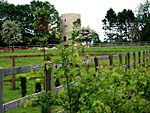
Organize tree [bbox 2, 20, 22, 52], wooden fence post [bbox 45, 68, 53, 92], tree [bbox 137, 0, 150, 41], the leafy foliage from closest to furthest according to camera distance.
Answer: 1. the leafy foliage
2. wooden fence post [bbox 45, 68, 53, 92]
3. tree [bbox 2, 20, 22, 52]
4. tree [bbox 137, 0, 150, 41]

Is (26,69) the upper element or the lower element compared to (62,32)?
lower

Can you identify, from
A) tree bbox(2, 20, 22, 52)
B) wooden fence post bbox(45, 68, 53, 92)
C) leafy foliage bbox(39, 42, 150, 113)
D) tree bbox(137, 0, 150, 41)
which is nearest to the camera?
leafy foliage bbox(39, 42, 150, 113)

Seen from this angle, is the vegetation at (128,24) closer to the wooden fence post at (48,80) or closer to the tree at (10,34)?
the tree at (10,34)

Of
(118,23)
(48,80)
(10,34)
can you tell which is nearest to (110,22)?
(118,23)

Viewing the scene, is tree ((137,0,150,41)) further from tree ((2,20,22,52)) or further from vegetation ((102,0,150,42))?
tree ((2,20,22,52))

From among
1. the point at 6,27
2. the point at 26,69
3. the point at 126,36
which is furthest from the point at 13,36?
the point at 26,69

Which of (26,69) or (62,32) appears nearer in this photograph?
(62,32)

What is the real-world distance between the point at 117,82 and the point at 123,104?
1.90 feet

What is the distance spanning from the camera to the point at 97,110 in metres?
3.78

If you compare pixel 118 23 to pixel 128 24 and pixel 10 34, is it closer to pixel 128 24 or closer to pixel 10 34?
pixel 128 24

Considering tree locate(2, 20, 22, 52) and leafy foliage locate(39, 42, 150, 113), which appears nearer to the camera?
leafy foliage locate(39, 42, 150, 113)

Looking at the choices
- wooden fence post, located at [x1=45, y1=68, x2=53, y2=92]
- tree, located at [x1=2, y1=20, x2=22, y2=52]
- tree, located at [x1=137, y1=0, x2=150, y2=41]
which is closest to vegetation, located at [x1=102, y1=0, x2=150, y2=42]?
tree, located at [x1=137, y1=0, x2=150, y2=41]

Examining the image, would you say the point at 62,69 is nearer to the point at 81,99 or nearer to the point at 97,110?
the point at 81,99

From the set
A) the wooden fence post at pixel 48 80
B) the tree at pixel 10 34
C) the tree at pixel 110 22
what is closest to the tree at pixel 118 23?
the tree at pixel 110 22
